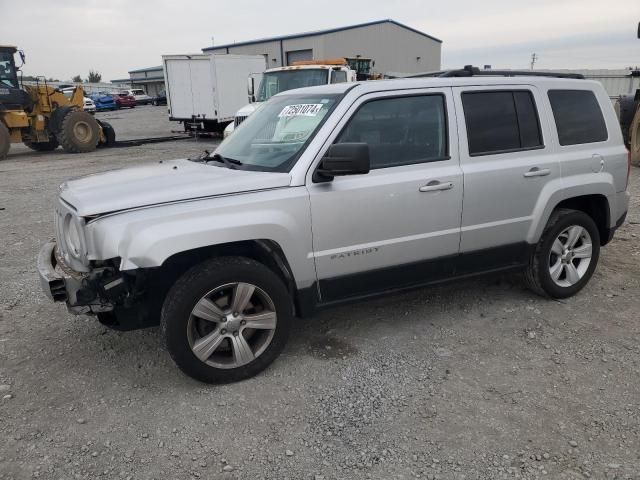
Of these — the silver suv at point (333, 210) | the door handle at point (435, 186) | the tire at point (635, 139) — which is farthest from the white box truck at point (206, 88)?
the door handle at point (435, 186)

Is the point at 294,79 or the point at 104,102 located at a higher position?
the point at 104,102

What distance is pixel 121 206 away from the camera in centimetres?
306

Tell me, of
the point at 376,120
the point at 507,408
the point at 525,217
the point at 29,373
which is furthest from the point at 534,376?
the point at 29,373

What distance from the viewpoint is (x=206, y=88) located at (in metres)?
19.8

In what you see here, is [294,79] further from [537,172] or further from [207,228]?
[207,228]

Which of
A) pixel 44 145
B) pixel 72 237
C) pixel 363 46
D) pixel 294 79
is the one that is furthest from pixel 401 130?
pixel 363 46

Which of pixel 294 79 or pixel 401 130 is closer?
pixel 401 130

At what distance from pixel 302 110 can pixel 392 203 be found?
0.97m

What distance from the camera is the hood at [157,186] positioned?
311 cm

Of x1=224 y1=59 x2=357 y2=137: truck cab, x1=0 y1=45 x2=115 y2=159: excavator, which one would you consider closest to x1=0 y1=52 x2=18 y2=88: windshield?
x1=0 y1=45 x2=115 y2=159: excavator

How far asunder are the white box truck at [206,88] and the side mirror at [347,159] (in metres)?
17.1

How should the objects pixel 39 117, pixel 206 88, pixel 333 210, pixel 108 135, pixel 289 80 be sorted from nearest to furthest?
1. pixel 333 210
2. pixel 289 80
3. pixel 39 117
4. pixel 108 135
5. pixel 206 88

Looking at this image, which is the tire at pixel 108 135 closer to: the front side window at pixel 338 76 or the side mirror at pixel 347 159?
the front side window at pixel 338 76

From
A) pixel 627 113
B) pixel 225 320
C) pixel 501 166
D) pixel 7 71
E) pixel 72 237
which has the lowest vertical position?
pixel 225 320
